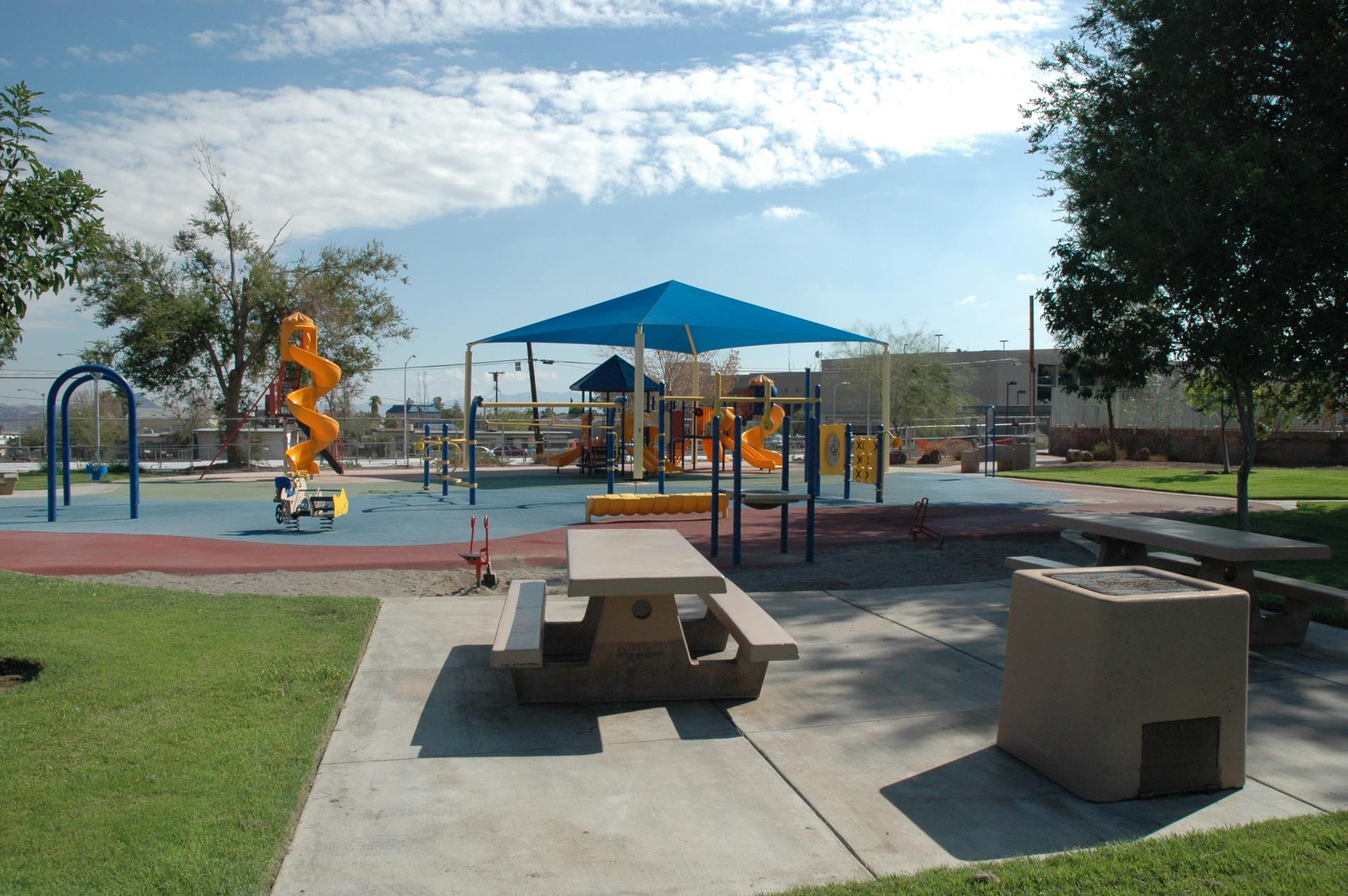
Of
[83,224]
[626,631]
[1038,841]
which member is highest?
[83,224]

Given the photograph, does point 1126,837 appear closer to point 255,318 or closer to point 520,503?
point 520,503

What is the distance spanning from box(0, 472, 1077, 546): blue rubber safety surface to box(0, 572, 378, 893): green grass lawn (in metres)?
6.05

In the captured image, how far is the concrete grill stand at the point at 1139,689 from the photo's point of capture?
13.7 feet

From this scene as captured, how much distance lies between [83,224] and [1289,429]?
3409cm

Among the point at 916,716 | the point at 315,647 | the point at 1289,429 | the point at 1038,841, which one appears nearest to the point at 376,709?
the point at 315,647

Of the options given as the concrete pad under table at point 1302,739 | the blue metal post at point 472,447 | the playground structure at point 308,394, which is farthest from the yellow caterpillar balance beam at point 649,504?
the concrete pad under table at point 1302,739

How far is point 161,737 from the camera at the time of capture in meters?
4.64

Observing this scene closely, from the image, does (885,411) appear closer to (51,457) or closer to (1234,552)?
(1234,552)

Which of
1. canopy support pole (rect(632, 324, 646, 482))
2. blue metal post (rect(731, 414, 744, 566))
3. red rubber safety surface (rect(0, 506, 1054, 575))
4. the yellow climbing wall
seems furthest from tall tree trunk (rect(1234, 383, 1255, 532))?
canopy support pole (rect(632, 324, 646, 482))

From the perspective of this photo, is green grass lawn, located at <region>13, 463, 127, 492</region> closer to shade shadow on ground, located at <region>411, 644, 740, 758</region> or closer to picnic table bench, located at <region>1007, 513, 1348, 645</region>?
shade shadow on ground, located at <region>411, 644, 740, 758</region>

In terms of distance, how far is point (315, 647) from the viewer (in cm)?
647

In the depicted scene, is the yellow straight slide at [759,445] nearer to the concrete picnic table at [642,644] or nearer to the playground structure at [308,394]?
the playground structure at [308,394]

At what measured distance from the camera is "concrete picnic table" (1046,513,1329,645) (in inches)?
259

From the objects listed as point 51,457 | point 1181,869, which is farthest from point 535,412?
point 1181,869
